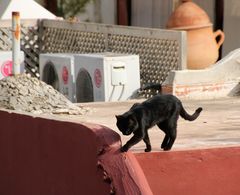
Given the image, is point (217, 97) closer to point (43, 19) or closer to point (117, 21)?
point (43, 19)

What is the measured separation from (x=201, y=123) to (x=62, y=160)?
1959 millimetres

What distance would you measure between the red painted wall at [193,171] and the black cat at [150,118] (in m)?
0.12

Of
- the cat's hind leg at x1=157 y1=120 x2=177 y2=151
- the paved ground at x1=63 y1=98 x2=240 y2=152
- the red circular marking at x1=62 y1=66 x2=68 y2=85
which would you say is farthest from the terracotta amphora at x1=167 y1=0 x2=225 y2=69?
the cat's hind leg at x1=157 y1=120 x2=177 y2=151

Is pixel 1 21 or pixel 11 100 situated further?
pixel 1 21

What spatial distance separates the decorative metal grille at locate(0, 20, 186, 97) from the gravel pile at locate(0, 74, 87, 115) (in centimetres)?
226

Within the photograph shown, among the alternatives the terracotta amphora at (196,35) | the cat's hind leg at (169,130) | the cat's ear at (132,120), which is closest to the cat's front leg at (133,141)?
the cat's ear at (132,120)

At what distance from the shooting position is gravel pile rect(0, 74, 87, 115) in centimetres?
1041

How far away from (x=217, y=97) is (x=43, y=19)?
5092 mm

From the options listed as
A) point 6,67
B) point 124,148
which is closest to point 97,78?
point 6,67

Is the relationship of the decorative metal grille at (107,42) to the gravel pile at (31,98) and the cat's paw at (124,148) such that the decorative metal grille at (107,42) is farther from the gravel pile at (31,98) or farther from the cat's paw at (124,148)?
the cat's paw at (124,148)

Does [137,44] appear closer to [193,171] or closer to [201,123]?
[201,123]

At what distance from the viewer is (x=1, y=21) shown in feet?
52.1

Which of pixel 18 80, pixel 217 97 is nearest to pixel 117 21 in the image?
pixel 217 97

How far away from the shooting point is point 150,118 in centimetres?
720
